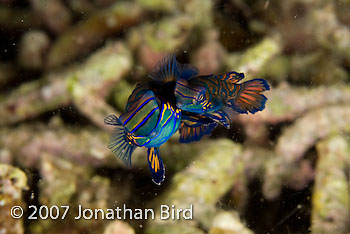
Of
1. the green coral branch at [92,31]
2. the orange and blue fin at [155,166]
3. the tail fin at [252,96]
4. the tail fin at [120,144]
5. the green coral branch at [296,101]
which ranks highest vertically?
the green coral branch at [92,31]

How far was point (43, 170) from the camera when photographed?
2.72 m

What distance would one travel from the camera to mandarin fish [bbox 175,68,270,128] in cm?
165

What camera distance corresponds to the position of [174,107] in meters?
1.71

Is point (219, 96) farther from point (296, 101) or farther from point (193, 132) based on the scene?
point (296, 101)

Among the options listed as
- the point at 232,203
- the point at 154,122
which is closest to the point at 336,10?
the point at 232,203

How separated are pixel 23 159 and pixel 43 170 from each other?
1.25 ft

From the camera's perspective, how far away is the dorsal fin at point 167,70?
6.11 ft

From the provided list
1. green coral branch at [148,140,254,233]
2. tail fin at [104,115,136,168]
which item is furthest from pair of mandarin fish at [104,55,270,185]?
green coral branch at [148,140,254,233]

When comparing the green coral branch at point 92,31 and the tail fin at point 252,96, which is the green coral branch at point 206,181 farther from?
the green coral branch at point 92,31

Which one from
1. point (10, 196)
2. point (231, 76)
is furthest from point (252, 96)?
point (10, 196)

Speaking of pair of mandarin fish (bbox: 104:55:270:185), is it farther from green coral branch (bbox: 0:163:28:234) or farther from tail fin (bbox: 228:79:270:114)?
green coral branch (bbox: 0:163:28:234)

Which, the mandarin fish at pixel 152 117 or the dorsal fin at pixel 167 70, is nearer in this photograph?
the mandarin fish at pixel 152 117

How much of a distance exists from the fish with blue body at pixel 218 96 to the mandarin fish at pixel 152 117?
3.4 inches

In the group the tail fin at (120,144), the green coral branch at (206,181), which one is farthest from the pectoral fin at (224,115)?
the green coral branch at (206,181)
